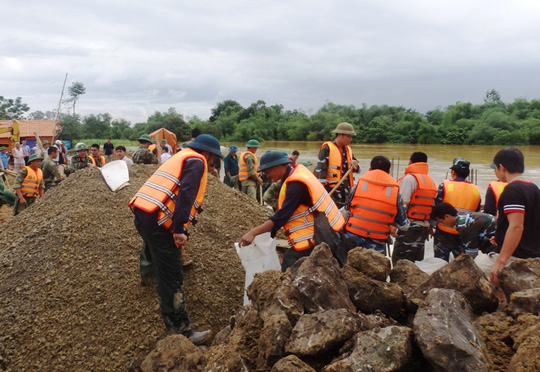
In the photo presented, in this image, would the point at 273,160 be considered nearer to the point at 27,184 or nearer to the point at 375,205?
the point at 375,205

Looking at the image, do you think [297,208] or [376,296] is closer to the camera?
[376,296]

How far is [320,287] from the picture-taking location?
2.30 m

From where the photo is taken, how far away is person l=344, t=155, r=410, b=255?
353 cm

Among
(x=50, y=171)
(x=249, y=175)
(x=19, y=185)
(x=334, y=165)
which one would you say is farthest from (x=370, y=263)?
(x=50, y=171)

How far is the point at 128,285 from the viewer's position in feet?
11.3

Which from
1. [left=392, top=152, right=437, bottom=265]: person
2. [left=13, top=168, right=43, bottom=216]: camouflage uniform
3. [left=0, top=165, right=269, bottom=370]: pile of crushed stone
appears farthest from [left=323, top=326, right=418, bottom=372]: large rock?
[left=13, top=168, right=43, bottom=216]: camouflage uniform

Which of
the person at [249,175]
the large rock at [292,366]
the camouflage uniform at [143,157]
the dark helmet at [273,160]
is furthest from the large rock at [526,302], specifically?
the camouflage uniform at [143,157]

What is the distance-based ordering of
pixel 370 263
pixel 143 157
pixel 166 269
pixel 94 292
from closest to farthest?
pixel 370 263
pixel 166 269
pixel 94 292
pixel 143 157

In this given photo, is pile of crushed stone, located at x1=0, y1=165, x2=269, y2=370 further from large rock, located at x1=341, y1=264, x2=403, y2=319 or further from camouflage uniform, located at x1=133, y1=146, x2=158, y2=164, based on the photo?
camouflage uniform, located at x1=133, y1=146, x2=158, y2=164

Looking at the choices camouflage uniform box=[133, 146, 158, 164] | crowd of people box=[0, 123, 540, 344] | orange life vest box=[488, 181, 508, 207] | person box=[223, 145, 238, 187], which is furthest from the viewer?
person box=[223, 145, 238, 187]

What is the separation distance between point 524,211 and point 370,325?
1508 mm

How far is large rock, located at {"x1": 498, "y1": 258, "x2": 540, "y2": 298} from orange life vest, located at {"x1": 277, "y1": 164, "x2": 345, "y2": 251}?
3.75 ft

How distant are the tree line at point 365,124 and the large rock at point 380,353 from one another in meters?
39.8

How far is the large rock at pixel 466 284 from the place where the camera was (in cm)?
243
